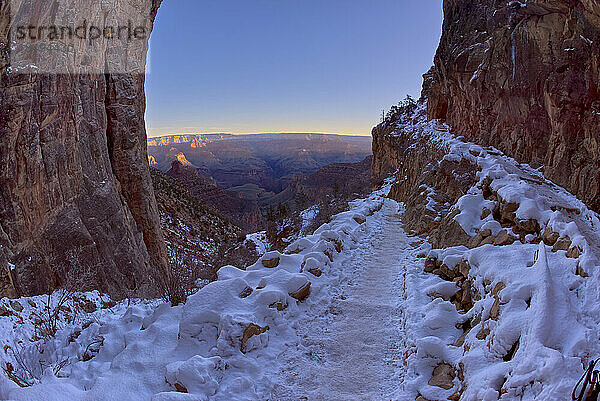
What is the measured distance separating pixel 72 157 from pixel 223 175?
137m

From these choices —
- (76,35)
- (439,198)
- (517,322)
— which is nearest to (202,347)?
(517,322)

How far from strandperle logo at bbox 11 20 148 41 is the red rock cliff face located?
1597cm

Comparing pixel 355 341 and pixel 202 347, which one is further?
pixel 355 341

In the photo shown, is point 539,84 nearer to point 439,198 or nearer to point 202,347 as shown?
point 439,198

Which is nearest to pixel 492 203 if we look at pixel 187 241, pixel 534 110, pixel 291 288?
pixel 291 288

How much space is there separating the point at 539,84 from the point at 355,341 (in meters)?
11.7

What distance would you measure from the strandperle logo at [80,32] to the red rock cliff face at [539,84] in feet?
52.4

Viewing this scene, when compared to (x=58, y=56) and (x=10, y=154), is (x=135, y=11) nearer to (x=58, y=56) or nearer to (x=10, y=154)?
(x=58, y=56)

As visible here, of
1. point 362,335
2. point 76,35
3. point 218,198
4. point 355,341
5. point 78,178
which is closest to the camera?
point 355,341

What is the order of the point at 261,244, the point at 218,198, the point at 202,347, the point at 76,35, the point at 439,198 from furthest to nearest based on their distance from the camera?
the point at 218,198 → the point at 261,244 → the point at 76,35 → the point at 439,198 → the point at 202,347

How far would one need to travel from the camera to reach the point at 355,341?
17.7 ft

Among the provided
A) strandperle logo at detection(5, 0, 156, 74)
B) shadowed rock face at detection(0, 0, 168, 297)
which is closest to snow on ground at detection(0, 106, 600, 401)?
shadowed rock face at detection(0, 0, 168, 297)

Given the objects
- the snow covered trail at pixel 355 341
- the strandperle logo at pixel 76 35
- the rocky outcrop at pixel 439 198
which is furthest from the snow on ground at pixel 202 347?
the strandperle logo at pixel 76 35

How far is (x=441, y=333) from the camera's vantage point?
5027 millimetres
